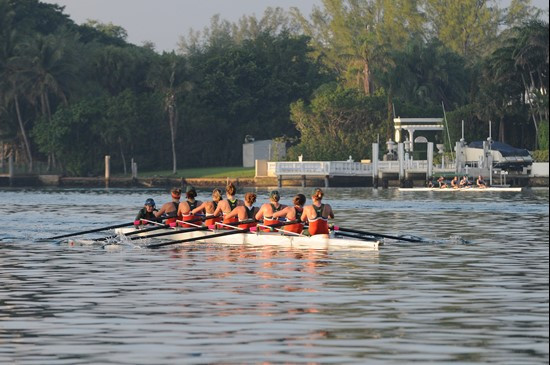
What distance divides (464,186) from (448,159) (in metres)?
18.0

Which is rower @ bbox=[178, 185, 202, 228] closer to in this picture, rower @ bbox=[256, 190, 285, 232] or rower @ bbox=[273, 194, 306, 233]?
rower @ bbox=[256, 190, 285, 232]

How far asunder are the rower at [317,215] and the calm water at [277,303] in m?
0.64

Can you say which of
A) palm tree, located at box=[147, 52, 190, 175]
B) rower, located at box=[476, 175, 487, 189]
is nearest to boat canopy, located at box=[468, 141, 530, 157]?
rower, located at box=[476, 175, 487, 189]

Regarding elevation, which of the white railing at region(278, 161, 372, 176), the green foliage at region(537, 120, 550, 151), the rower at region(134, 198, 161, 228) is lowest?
the rower at region(134, 198, 161, 228)

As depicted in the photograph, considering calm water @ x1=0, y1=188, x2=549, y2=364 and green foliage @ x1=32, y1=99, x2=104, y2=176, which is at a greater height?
green foliage @ x1=32, y1=99, x2=104, y2=176

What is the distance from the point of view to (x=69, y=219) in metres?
64.4

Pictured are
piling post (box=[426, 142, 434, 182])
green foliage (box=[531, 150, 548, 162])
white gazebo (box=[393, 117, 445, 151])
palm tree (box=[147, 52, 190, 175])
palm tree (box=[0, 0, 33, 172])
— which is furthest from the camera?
palm tree (box=[147, 52, 190, 175])

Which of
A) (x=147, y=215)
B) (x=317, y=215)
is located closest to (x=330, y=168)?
(x=147, y=215)

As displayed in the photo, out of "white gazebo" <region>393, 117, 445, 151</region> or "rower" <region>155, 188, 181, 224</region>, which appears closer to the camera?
"rower" <region>155, 188, 181, 224</region>

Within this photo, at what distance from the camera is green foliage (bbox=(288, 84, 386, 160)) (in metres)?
127

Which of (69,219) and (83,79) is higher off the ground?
(83,79)

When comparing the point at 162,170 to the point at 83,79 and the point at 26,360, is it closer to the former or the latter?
the point at 83,79

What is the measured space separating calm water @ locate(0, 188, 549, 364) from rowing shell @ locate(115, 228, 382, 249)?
0.94 ft

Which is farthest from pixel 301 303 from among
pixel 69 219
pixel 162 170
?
pixel 162 170
